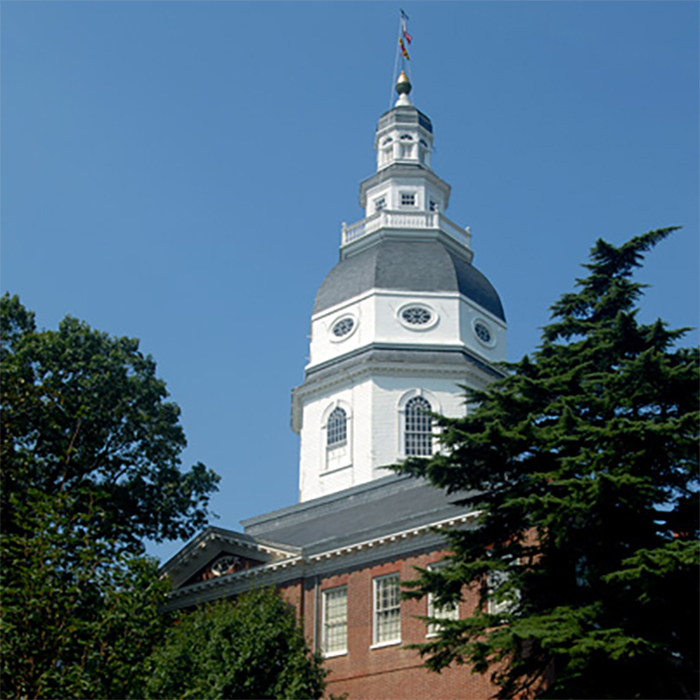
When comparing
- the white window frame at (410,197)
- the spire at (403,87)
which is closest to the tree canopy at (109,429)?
the white window frame at (410,197)

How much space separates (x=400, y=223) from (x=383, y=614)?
18.9 metres

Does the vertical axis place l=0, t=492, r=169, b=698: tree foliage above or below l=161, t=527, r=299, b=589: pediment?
below

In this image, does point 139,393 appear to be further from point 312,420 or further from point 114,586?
point 114,586

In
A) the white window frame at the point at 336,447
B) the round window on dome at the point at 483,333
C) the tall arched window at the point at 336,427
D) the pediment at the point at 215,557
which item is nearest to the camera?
the pediment at the point at 215,557

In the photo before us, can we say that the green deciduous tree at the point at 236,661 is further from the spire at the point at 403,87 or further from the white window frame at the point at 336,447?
the spire at the point at 403,87

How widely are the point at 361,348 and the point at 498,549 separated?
18.6 metres

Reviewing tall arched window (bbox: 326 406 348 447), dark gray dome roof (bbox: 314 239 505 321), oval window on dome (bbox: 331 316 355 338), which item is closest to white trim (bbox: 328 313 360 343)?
oval window on dome (bbox: 331 316 355 338)

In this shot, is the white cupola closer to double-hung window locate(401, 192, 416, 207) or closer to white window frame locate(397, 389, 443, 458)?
white window frame locate(397, 389, 443, 458)

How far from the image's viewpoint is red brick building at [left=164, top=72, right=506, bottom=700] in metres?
27.7

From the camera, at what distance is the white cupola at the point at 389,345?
37.2 m

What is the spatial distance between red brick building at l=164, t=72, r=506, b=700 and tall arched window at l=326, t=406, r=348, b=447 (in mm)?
45

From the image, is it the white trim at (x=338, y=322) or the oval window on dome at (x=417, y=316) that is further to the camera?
the white trim at (x=338, y=322)

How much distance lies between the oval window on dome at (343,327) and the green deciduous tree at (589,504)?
17.8m

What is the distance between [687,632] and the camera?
18219 millimetres
